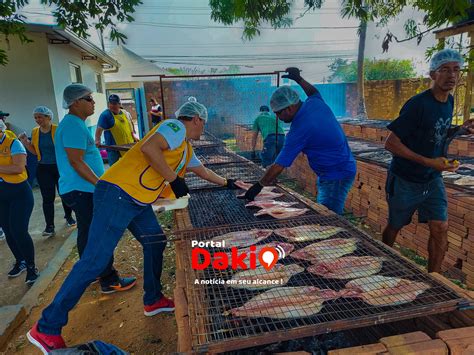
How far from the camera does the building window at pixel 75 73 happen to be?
11947 millimetres

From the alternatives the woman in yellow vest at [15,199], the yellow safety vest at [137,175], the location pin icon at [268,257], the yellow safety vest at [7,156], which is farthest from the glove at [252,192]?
the yellow safety vest at [7,156]

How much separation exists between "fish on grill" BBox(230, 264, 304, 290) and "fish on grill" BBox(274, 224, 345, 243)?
0.47m

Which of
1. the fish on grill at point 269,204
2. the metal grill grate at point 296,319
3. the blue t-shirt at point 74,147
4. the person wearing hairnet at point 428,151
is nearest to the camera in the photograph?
the metal grill grate at point 296,319

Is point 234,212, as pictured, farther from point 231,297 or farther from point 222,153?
point 222,153

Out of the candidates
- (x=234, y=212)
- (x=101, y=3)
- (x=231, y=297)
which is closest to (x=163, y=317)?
(x=234, y=212)

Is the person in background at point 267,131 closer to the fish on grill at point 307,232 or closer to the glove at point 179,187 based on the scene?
the fish on grill at point 307,232

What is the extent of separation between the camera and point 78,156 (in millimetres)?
3420

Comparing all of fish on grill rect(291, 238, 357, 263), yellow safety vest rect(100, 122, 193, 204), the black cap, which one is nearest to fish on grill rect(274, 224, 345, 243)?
fish on grill rect(291, 238, 357, 263)

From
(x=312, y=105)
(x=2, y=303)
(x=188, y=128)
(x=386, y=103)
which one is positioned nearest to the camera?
(x=188, y=128)

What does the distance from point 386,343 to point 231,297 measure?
94cm

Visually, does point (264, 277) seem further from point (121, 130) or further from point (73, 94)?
point (121, 130)

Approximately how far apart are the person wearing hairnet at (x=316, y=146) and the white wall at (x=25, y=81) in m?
8.53

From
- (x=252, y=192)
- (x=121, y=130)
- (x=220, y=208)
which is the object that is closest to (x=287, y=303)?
(x=252, y=192)

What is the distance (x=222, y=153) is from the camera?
7949mm
